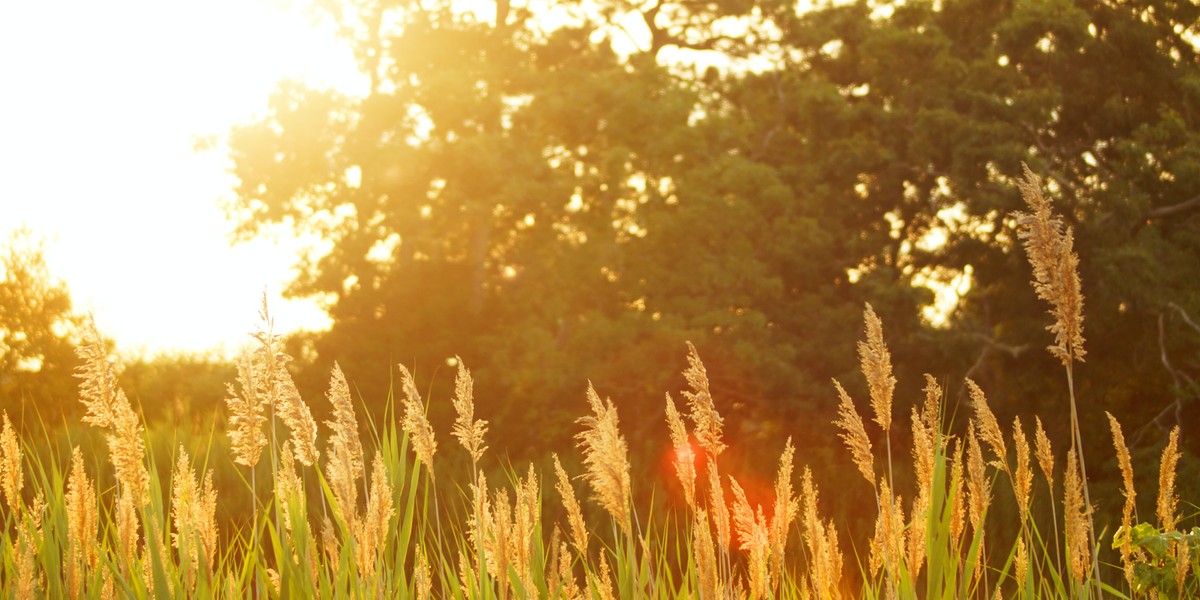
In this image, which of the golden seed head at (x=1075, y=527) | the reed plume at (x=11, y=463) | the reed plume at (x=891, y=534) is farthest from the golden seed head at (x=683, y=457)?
the reed plume at (x=11, y=463)

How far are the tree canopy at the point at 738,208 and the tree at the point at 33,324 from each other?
10.2 ft

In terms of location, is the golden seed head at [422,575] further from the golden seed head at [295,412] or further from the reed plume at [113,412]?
the reed plume at [113,412]

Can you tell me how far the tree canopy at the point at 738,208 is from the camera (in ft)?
53.5

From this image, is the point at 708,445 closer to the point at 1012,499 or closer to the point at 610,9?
the point at 1012,499

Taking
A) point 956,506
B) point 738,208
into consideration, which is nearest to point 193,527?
point 956,506

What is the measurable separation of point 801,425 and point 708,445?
15.2m

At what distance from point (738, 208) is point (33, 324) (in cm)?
1029

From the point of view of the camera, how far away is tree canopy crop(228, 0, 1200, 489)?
16.3 metres

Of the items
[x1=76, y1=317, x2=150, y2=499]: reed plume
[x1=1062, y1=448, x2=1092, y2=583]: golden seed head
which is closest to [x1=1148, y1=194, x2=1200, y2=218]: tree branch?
[x1=1062, y1=448, x2=1092, y2=583]: golden seed head

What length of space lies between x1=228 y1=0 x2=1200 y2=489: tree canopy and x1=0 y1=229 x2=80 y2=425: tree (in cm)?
311

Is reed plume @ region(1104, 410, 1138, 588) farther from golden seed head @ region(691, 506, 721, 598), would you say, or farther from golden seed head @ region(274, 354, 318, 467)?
golden seed head @ region(274, 354, 318, 467)

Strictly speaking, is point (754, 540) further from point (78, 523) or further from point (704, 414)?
point (78, 523)

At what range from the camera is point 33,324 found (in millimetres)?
18094

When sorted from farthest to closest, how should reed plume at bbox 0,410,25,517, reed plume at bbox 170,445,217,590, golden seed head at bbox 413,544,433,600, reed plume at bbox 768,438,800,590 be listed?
reed plume at bbox 0,410,25,517 → golden seed head at bbox 413,544,433,600 → reed plume at bbox 768,438,800,590 → reed plume at bbox 170,445,217,590
